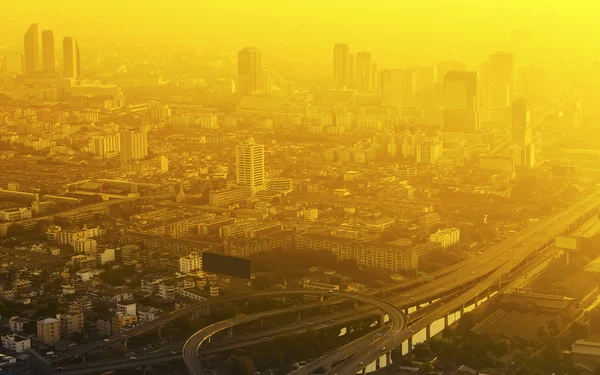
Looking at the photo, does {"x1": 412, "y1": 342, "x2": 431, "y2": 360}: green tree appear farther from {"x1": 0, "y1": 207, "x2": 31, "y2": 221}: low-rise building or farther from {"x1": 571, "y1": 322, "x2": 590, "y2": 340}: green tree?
{"x1": 0, "y1": 207, "x2": 31, "y2": 221}: low-rise building

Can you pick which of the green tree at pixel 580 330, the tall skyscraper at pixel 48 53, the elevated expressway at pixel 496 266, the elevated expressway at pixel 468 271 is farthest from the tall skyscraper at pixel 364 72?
the green tree at pixel 580 330

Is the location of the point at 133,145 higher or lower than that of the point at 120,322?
higher

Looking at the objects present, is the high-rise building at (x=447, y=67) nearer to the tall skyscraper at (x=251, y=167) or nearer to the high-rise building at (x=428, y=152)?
the high-rise building at (x=428, y=152)

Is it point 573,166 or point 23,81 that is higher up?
point 23,81

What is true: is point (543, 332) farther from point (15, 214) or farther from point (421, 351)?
point (15, 214)

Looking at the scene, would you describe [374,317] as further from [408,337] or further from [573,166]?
[573,166]

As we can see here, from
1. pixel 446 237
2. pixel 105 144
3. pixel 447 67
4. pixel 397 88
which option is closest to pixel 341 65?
pixel 397 88

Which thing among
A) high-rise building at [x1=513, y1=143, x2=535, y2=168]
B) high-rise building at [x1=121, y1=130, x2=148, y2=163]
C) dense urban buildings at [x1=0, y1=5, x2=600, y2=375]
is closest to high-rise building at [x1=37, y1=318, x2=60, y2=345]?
dense urban buildings at [x1=0, y1=5, x2=600, y2=375]

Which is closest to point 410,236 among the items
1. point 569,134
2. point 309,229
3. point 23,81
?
point 309,229
